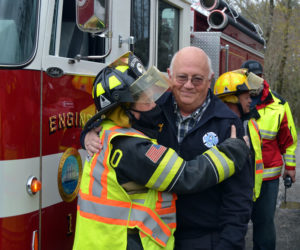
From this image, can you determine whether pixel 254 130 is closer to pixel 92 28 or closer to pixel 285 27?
pixel 92 28

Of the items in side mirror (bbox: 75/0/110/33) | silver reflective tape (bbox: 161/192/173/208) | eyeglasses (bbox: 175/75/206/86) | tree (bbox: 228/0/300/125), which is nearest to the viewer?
silver reflective tape (bbox: 161/192/173/208)

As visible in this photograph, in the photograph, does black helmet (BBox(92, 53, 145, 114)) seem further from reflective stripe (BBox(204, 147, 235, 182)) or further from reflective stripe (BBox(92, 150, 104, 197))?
reflective stripe (BBox(204, 147, 235, 182))

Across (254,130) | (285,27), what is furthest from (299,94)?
(254,130)

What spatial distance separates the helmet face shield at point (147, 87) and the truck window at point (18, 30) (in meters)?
0.67

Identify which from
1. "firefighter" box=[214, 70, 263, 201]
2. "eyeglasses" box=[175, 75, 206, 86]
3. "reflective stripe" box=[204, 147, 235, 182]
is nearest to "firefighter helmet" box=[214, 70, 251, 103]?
"firefighter" box=[214, 70, 263, 201]

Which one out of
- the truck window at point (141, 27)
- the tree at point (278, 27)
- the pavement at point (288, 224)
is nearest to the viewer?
the truck window at point (141, 27)

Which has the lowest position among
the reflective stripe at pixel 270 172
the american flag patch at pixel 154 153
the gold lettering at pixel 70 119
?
the reflective stripe at pixel 270 172

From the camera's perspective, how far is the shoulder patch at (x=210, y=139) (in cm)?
215

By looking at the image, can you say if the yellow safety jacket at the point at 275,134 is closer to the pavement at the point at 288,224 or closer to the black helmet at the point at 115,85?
the pavement at the point at 288,224

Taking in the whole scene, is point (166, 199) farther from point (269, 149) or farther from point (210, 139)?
point (269, 149)

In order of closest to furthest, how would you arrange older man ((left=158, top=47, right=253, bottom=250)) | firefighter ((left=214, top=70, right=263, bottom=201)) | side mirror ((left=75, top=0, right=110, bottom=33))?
older man ((left=158, top=47, right=253, bottom=250))
side mirror ((left=75, top=0, right=110, bottom=33))
firefighter ((left=214, top=70, right=263, bottom=201))

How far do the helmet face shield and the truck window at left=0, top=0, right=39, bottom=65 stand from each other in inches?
26.4

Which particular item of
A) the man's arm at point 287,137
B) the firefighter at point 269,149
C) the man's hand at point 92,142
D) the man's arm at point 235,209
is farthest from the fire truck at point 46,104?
the man's arm at point 287,137

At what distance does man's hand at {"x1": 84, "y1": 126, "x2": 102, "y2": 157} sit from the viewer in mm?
2043
